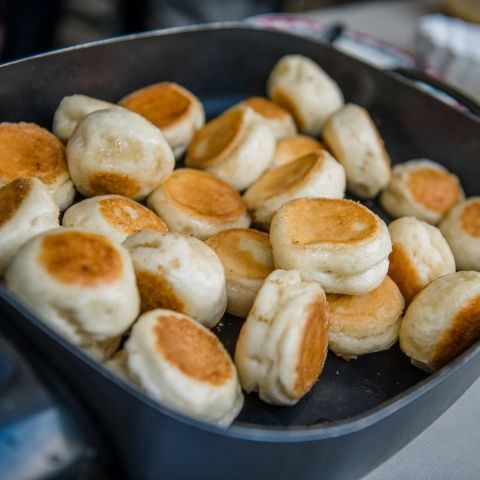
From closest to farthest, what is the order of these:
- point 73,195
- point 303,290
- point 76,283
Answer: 1. point 76,283
2. point 303,290
3. point 73,195

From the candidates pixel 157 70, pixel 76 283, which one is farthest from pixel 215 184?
pixel 76 283

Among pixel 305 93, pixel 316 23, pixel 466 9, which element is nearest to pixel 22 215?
pixel 305 93

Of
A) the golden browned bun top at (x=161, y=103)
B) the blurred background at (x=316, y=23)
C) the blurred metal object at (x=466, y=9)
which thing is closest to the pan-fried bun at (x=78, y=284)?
the golden browned bun top at (x=161, y=103)

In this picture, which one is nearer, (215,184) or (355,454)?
(355,454)

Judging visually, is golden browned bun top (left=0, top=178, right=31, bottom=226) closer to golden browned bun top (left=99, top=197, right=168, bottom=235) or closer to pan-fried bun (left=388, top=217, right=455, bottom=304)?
golden browned bun top (left=99, top=197, right=168, bottom=235)

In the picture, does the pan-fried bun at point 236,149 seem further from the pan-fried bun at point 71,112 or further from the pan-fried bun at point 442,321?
the pan-fried bun at point 442,321

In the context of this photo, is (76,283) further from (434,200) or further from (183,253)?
(434,200)
